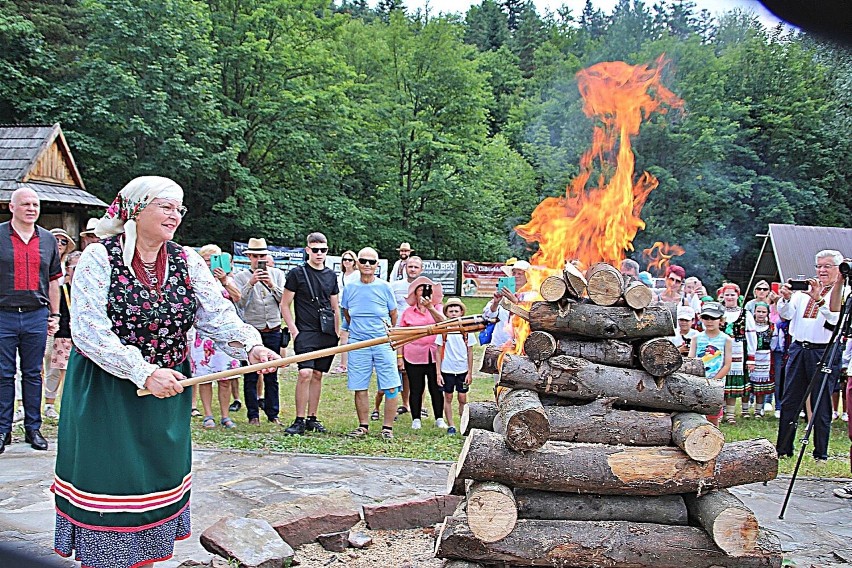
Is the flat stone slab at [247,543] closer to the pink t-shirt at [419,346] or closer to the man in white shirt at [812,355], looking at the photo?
the pink t-shirt at [419,346]

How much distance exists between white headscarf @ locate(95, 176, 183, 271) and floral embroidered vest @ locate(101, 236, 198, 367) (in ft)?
0.18

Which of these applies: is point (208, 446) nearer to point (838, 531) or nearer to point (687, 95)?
point (838, 531)

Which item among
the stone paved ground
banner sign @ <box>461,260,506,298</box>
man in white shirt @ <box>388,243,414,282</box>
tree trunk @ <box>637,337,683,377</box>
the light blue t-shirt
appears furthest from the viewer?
banner sign @ <box>461,260,506,298</box>

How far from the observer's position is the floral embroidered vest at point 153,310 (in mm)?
3568

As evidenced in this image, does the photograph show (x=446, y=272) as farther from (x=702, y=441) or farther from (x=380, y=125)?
(x=702, y=441)

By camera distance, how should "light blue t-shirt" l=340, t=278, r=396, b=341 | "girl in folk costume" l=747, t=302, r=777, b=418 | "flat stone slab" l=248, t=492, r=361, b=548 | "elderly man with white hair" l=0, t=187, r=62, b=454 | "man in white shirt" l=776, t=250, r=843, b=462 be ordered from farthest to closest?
"girl in folk costume" l=747, t=302, r=777, b=418 → "light blue t-shirt" l=340, t=278, r=396, b=341 → "man in white shirt" l=776, t=250, r=843, b=462 → "elderly man with white hair" l=0, t=187, r=62, b=454 → "flat stone slab" l=248, t=492, r=361, b=548

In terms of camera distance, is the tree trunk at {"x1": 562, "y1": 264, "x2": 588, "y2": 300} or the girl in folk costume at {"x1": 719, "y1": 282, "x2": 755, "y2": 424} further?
the girl in folk costume at {"x1": 719, "y1": 282, "x2": 755, "y2": 424}

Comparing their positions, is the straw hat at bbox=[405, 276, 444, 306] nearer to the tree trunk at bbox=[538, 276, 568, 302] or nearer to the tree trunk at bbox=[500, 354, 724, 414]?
the tree trunk at bbox=[538, 276, 568, 302]

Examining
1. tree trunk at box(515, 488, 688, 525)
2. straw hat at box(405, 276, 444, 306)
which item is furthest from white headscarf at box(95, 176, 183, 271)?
straw hat at box(405, 276, 444, 306)

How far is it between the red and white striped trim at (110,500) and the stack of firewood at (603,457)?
57.7 inches

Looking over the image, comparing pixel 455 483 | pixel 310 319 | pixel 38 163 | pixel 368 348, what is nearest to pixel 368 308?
pixel 368 348

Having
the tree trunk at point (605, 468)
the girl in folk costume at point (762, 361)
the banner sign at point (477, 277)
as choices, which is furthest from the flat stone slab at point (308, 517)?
the banner sign at point (477, 277)

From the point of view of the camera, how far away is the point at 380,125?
104 feet

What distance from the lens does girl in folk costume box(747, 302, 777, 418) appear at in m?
9.88
